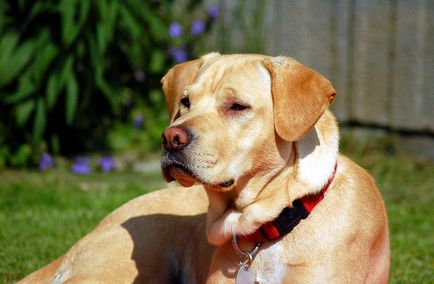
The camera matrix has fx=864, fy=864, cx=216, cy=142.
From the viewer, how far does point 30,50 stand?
25.1ft

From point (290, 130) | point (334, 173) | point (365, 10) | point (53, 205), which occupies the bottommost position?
point (53, 205)

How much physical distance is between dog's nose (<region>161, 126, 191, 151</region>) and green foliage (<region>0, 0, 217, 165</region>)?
155 inches

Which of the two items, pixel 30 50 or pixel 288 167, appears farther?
pixel 30 50

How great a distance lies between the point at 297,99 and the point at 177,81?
0.82m

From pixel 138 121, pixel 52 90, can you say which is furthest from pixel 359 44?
pixel 52 90

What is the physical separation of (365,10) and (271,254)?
5.05 meters

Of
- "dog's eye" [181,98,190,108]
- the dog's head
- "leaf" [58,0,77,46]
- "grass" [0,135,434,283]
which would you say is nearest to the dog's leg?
the dog's head

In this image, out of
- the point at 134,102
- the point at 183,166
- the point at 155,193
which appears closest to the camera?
the point at 183,166

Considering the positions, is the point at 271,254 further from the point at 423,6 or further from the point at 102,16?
the point at 423,6

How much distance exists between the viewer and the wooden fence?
323 inches

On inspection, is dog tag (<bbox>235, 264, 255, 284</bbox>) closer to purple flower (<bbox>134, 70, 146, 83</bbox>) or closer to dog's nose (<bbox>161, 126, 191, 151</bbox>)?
dog's nose (<bbox>161, 126, 191, 151</bbox>)

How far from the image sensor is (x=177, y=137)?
3691mm

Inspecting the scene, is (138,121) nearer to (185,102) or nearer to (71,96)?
(71,96)

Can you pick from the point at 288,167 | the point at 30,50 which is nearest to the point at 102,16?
the point at 30,50
